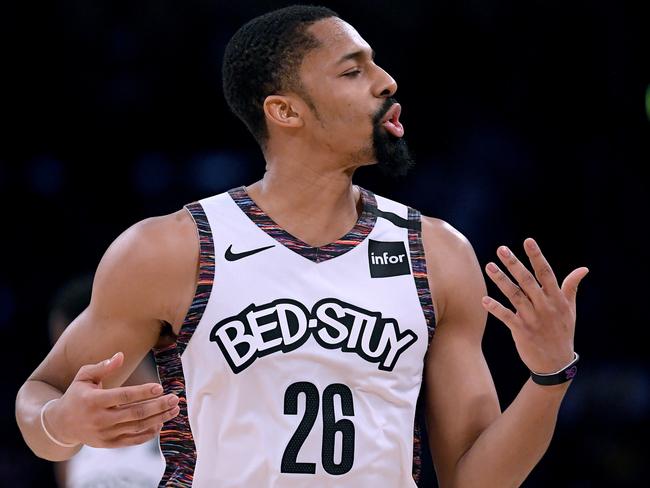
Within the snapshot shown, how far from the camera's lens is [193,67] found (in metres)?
7.08

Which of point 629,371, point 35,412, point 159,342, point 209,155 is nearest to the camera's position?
point 35,412

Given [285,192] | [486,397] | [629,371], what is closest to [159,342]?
[285,192]

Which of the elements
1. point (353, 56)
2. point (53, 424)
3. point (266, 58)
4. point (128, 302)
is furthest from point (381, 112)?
point (53, 424)

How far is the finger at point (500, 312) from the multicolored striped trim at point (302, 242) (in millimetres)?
550

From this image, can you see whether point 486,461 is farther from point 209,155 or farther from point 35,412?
point 209,155

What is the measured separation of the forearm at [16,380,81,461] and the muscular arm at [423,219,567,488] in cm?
106

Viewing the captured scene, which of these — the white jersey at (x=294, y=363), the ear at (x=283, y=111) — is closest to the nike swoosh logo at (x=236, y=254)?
the white jersey at (x=294, y=363)

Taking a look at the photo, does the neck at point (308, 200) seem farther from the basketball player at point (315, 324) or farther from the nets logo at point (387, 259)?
the nets logo at point (387, 259)

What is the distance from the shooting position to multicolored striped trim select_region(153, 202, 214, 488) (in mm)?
3176

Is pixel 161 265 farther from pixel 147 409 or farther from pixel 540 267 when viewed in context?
pixel 540 267

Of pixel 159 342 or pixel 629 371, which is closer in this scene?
pixel 159 342

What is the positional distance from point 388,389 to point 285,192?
704 mm

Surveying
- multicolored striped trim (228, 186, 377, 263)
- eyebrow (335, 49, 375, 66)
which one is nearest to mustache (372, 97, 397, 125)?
eyebrow (335, 49, 375, 66)

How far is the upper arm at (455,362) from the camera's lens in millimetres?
3309
